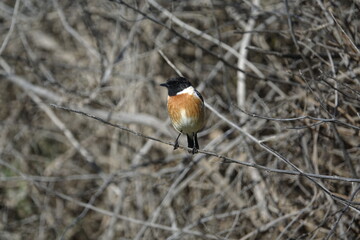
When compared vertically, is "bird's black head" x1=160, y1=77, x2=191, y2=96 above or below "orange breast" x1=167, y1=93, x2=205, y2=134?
above

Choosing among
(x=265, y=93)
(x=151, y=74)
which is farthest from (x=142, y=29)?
(x=265, y=93)

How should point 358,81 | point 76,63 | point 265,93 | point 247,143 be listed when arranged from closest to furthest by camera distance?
point 358,81 < point 247,143 < point 265,93 < point 76,63

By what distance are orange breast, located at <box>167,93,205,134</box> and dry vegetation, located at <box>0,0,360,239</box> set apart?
0.59 m

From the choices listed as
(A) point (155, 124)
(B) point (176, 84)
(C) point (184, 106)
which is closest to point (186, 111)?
(C) point (184, 106)

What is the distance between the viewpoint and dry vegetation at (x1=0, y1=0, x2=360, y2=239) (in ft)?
16.8

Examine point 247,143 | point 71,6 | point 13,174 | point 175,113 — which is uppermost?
point 71,6

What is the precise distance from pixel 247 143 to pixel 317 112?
1.07 meters

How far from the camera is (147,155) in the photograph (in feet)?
23.6

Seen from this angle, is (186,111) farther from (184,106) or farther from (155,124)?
(155,124)

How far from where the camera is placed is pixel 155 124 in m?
6.44

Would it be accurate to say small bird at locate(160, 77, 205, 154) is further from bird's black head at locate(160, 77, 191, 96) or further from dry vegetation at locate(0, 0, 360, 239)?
dry vegetation at locate(0, 0, 360, 239)

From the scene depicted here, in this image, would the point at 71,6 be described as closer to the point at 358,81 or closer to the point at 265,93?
the point at 265,93

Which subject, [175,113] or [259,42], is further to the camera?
[259,42]

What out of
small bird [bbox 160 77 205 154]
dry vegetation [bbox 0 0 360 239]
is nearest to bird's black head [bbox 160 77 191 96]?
small bird [bbox 160 77 205 154]
